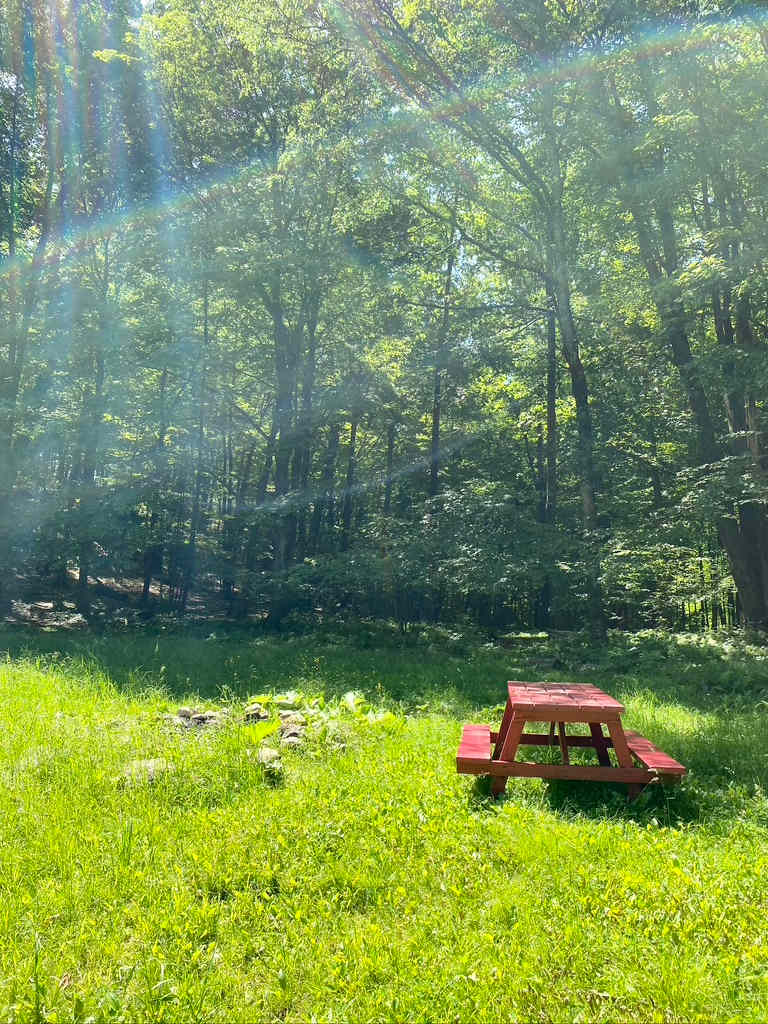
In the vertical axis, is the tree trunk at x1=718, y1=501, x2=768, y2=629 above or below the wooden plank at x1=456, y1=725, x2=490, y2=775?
above

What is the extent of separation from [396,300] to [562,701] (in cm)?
1363

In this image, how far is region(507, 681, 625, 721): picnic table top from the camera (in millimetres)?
4043

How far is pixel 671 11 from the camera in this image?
10570 mm

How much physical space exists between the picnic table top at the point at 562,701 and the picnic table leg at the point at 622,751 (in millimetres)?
79

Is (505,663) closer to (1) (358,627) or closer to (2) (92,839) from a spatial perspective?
(1) (358,627)

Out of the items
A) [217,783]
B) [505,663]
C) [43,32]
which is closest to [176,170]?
[43,32]

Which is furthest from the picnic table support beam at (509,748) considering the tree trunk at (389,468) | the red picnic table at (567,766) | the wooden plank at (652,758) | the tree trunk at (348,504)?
the tree trunk at (389,468)

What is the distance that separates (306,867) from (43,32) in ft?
63.1

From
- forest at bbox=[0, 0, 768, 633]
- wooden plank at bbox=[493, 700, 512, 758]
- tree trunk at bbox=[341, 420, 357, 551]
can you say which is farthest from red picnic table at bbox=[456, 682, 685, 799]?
tree trunk at bbox=[341, 420, 357, 551]

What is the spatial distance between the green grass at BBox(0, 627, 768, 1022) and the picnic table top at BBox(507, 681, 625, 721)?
554 mm

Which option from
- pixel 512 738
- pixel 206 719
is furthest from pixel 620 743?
pixel 206 719

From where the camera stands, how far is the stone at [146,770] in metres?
4.15

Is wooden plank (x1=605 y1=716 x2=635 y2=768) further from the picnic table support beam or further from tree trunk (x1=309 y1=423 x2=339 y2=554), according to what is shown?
tree trunk (x1=309 y1=423 x2=339 y2=554)

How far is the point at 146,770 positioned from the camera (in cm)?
423
